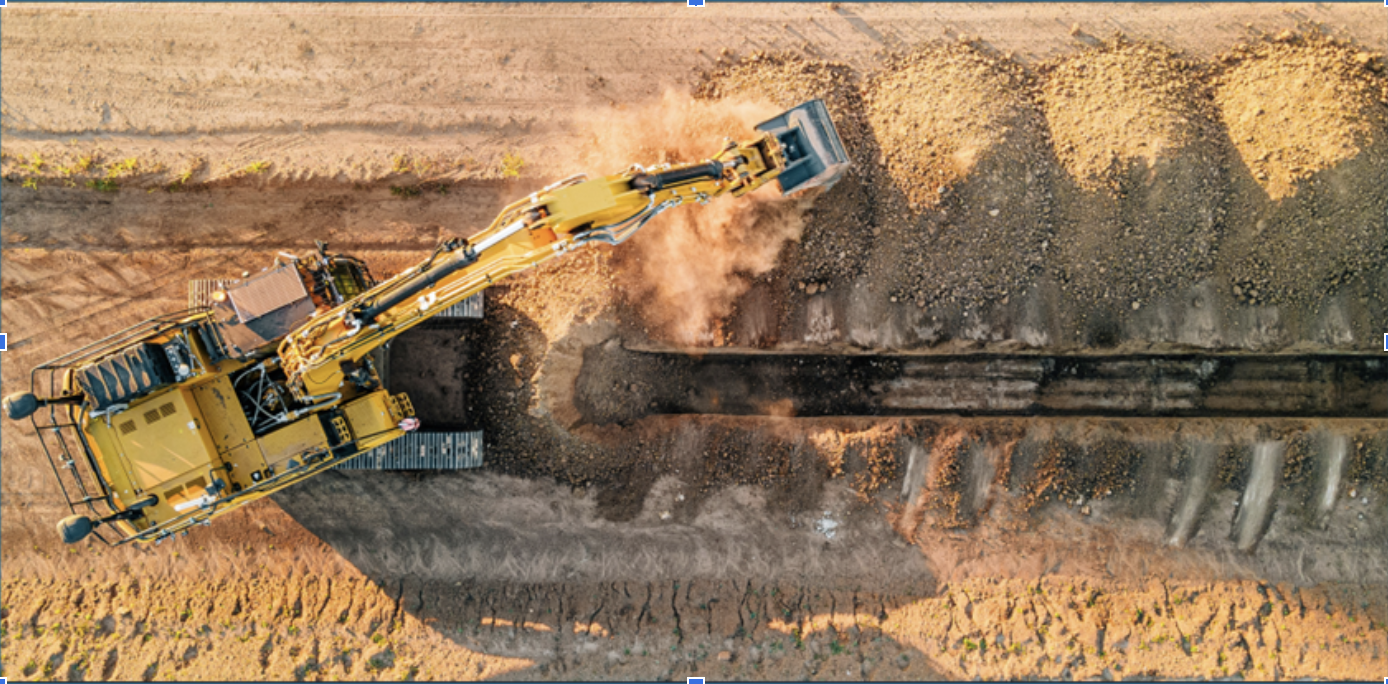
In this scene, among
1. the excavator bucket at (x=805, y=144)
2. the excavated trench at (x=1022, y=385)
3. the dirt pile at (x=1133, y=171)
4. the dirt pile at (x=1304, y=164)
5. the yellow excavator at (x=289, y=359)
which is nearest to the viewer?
the yellow excavator at (x=289, y=359)

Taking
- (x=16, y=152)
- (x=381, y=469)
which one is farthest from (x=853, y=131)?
(x=16, y=152)

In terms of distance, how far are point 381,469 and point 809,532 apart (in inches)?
355

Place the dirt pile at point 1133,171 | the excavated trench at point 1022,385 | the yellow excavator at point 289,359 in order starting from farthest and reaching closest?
the excavated trench at point 1022,385
the dirt pile at point 1133,171
the yellow excavator at point 289,359

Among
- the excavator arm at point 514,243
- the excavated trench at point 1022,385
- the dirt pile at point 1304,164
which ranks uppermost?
the excavator arm at point 514,243

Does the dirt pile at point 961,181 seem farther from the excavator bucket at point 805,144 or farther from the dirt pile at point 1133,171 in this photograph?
the excavator bucket at point 805,144

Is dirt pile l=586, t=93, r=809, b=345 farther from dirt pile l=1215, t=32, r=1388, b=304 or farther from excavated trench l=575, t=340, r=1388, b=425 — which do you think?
dirt pile l=1215, t=32, r=1388, b=304

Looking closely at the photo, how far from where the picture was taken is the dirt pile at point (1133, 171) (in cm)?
1562

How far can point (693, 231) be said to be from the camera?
1600 cm

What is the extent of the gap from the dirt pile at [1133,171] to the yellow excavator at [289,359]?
5.12 meters

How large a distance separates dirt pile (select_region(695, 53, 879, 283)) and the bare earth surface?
2.7 inches

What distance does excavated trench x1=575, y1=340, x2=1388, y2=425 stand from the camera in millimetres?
17500

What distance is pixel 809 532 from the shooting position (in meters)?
16.6

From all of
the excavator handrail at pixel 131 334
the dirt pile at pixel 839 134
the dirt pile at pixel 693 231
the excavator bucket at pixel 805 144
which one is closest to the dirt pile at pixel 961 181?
the dirt pile at pixel 839 134

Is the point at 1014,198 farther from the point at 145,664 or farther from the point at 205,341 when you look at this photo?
the point at 145,664
